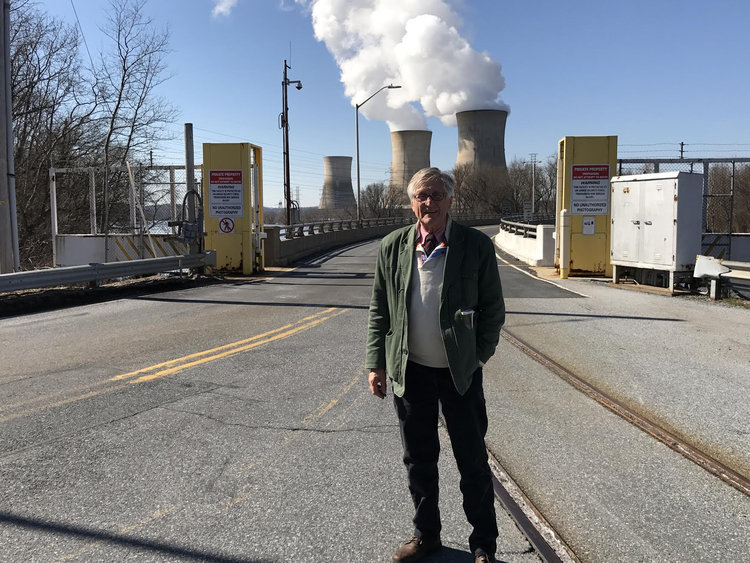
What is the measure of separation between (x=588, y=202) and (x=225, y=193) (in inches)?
397

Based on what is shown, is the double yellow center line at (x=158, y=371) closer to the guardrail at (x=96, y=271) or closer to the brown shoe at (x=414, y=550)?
the brown shoe at (x=414, y=550)

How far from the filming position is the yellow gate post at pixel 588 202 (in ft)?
54.1

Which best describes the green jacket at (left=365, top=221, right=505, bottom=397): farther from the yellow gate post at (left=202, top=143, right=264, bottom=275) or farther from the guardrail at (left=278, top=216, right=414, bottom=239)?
the guardrail at (left=278, top=216, right=414, bottom=239)

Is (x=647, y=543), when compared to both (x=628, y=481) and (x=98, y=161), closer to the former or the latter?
(x=628, y=481)

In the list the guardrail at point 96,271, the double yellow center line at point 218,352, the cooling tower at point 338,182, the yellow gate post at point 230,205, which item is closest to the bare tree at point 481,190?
the cooling tower at point 338,182

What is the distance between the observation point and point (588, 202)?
16.6 metres

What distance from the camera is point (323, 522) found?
3166 millimetres

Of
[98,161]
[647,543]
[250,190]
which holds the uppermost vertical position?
[98,161]

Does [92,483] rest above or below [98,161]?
below

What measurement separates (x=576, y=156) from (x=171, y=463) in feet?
49.4

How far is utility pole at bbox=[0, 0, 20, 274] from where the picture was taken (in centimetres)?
1242

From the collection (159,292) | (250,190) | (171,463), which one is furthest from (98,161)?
(171,463)

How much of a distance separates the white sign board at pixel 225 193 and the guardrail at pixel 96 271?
1722 mm

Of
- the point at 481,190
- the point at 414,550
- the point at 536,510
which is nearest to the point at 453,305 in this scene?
the point at 414,550
